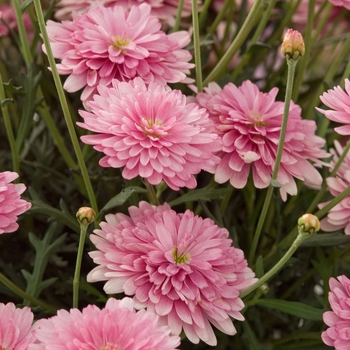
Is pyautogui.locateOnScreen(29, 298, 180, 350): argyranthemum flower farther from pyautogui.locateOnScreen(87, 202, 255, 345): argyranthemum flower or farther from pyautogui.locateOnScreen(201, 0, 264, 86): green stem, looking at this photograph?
pyautogui.locateOnScreen(201, 0, 264, 86): green stem

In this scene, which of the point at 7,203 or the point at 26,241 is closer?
the point at 7,203

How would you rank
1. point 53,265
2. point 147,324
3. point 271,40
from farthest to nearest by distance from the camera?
point 271,40, point 53,265, point 147,324

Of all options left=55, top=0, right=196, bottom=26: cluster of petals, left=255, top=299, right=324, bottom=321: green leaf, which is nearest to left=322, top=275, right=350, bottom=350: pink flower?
left=255, top=299, right=324, bottom=321: green leaf

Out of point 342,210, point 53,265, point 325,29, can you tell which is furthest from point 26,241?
point 325,29

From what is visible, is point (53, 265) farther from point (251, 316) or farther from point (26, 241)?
point (251, 316)

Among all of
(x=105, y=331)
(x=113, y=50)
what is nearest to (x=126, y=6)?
(x=113, y=50)

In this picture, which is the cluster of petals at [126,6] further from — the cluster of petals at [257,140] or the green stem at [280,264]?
the green stem at [280,264]

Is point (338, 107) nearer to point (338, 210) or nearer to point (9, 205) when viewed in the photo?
point (338, 210)
